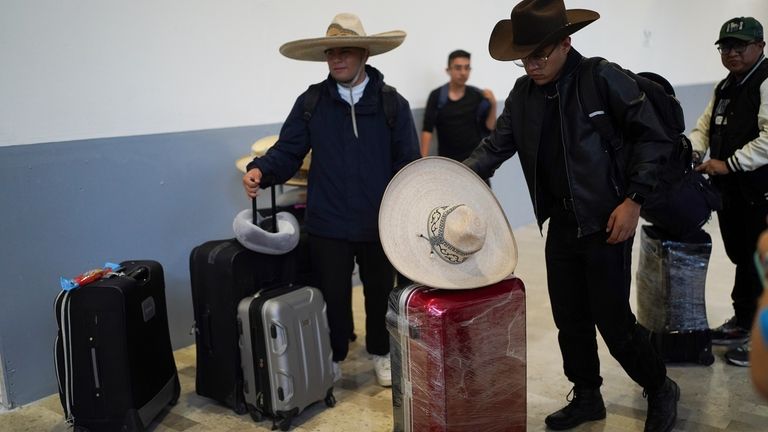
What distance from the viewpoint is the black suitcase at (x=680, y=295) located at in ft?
9.50

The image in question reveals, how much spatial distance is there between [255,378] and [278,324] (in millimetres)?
246

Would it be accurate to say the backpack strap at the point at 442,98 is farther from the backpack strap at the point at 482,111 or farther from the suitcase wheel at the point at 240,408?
the suitcase wheel at the point at 240,408

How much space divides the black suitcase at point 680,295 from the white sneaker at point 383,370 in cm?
113

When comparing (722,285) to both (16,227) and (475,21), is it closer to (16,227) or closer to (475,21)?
(475,21)

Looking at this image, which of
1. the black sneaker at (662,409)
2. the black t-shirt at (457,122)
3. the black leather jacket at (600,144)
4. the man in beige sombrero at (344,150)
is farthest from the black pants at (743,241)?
the black t-shirt at (457,122)

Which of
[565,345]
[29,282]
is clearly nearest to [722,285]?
[565,345]

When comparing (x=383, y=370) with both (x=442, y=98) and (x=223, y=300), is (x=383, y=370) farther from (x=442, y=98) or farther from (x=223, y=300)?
(x=442, y=98)

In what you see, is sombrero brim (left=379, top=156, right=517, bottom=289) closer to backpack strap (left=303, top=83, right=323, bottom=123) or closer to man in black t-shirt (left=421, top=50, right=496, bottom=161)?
backpack strap (left=303, top=83, right=323, bottom=123)

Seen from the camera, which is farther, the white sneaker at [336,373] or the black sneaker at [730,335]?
the black sneaker at [730,335]

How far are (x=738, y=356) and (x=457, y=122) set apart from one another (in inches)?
95.5

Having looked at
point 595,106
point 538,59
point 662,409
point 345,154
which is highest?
point 538,59

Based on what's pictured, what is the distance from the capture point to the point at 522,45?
83.6 inches

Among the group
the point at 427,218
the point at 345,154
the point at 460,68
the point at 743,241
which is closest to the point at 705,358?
the point at 743,241

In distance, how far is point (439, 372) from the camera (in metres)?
2.12
